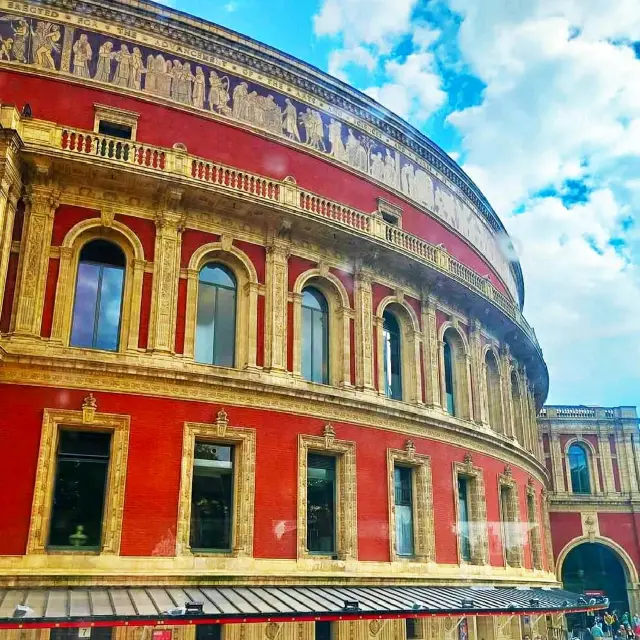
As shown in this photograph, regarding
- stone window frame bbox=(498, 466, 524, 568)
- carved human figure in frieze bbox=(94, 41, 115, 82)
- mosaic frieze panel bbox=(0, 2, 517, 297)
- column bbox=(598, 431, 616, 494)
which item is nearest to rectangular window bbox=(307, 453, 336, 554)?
stone window frame bbox=(498, 466, 524, 568)

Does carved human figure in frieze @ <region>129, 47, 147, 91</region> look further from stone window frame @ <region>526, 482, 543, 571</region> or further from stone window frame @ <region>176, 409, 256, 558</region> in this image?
stone window frame @ <region>526, 482, 543, 571</region>

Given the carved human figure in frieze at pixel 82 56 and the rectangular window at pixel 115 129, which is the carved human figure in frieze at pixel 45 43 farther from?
the rectangular window at pixel 115 129

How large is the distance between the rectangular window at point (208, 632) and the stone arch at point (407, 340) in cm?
915

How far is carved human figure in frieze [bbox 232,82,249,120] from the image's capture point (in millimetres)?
23000

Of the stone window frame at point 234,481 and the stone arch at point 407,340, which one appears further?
the stone arch at point 407,340

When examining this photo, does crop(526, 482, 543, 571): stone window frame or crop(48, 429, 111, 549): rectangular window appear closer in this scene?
crop(48, 429, 111, 549): rectangular window

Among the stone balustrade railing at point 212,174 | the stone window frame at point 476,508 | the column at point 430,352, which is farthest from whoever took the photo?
the stone window frame at point 476,508

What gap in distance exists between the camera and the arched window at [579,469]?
157 feet

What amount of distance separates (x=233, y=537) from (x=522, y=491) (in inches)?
595

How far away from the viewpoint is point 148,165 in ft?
66.1

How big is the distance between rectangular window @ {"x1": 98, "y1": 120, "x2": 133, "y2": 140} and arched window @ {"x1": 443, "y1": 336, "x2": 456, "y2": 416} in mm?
12574

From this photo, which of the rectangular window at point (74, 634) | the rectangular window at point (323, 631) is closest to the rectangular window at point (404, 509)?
the rectangular window at point (323, 631)

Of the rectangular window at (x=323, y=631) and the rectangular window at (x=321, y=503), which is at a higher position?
the rectangular window at (x=321, y=503)

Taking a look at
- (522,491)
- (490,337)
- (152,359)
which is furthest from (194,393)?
(522,491)
